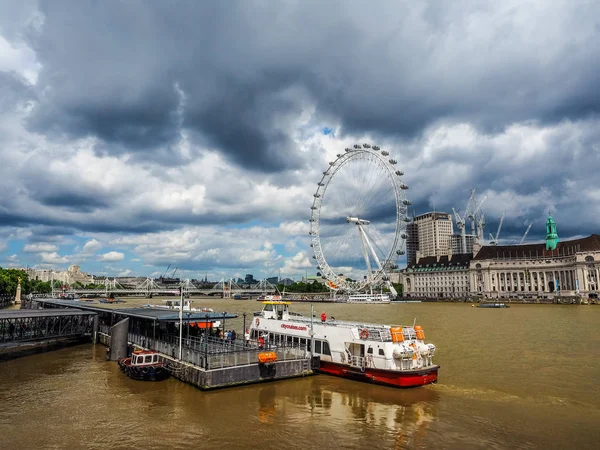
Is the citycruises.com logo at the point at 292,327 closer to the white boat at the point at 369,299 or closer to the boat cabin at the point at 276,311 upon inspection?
the boat cabin at the point at 276,311

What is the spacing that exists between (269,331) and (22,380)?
731 inches

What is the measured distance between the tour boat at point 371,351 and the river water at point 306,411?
0.83 metres

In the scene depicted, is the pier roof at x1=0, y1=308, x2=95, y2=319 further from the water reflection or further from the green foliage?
the green foliage

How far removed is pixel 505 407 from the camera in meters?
25.8

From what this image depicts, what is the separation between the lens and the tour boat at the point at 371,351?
96.9ft

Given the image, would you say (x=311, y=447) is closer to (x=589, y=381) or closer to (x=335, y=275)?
(x=589, y=381)

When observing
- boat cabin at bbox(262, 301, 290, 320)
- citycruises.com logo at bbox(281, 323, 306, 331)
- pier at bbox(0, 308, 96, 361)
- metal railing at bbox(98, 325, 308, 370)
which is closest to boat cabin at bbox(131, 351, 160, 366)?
metal railing at bbox(98, 325, 308, 370)

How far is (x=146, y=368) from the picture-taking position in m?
31.0

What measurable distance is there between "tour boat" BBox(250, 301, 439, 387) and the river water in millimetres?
828

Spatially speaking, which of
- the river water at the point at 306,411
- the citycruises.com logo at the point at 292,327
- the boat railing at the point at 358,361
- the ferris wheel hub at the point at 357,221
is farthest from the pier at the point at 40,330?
the ferris wheel hub at the point at 357,221

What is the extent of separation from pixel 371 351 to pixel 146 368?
15.0 metres

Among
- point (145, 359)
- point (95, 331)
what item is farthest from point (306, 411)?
point (95, 331)

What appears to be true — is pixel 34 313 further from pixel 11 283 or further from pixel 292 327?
pixel 11 283

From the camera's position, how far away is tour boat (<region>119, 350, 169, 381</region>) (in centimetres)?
3094
